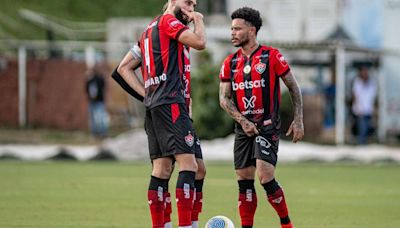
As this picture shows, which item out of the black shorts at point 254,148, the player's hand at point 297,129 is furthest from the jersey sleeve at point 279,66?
the black shorts at point 254,148

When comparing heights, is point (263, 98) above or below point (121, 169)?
above

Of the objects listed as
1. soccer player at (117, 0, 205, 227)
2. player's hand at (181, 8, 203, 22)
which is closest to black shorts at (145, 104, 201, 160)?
soccer player at (117, 0, 205, 227)

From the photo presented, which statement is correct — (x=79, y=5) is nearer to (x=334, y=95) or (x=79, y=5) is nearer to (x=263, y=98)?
(x=334, y=95)

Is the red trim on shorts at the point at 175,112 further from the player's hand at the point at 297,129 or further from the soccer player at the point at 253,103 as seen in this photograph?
the player's hand at the point at 297,129

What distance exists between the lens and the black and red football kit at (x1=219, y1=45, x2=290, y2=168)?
1169 centimetres

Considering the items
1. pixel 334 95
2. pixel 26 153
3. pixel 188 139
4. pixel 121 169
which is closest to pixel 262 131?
pixel 188 139

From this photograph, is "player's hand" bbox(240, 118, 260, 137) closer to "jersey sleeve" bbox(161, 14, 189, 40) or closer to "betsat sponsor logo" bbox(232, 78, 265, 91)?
"betsat sponsor logo" bbox(232, 78, 265, 91)

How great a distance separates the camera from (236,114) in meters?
11.7

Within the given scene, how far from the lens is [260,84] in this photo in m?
11.7

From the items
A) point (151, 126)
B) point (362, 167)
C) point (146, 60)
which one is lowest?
point (362, 167)

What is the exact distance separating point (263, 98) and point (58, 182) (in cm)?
826

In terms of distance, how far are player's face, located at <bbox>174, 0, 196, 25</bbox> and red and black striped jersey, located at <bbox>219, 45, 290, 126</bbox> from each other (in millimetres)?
1148

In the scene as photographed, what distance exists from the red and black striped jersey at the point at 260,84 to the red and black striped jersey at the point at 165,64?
1118 millimetres

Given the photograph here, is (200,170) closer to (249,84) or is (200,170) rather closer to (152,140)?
(152,140)
